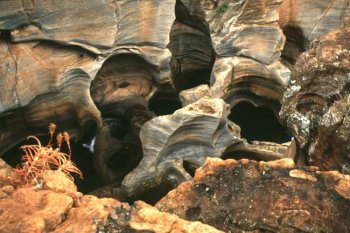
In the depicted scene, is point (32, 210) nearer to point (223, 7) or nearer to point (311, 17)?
point (223, 7)

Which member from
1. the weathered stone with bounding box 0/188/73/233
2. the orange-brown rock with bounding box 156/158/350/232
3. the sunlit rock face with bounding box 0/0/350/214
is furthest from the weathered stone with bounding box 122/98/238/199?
the weathered stone with bounding box 0/188/73/233

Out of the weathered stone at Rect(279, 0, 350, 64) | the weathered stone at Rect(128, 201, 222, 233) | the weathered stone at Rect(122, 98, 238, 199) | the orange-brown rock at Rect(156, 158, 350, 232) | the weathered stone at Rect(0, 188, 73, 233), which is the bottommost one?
the weathered stone at Rect(122, 98, 238, 199)

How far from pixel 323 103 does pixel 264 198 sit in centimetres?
337

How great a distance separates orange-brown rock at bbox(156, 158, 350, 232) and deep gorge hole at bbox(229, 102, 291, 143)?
11296 millimetres

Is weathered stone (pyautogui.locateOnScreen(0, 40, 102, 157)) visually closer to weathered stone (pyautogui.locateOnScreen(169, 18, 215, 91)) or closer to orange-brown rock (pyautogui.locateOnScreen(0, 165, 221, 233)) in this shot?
weathered stone (pyautogui.locateOnScreen(169, 18, 215, 91))

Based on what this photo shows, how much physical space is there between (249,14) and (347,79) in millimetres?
7070

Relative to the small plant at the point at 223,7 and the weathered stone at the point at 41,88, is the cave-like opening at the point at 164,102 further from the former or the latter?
the weathered stone at the point at 41,88

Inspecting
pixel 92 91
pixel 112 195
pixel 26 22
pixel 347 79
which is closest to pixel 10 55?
pixel 26 22

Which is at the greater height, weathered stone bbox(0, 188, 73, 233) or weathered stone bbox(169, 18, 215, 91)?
weathered stone bbox(0, 188, 73, 233)

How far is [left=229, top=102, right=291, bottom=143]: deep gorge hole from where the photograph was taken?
58.0 feet

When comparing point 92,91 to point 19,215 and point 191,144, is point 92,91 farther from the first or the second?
point 19,215

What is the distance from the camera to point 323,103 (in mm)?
8719

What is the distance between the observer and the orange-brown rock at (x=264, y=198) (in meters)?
5.71

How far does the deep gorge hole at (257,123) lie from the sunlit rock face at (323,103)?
8.67 m
